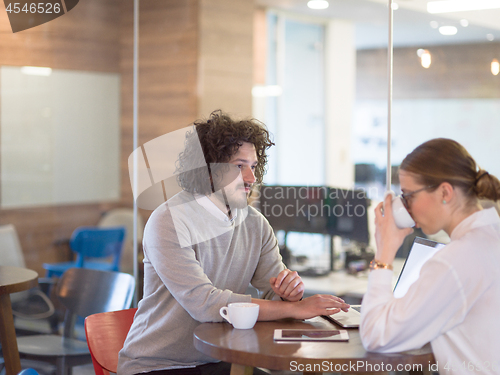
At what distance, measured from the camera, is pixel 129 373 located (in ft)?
5.21

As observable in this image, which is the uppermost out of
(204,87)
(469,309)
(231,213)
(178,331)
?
(204,87)

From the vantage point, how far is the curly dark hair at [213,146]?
5.83 feet

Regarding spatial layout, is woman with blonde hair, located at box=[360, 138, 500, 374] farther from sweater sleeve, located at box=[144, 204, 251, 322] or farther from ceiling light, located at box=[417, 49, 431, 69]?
ceiling light, located at box=[417, 49, 431, 69]

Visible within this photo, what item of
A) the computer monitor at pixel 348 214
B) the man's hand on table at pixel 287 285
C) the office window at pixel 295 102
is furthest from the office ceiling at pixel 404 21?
the man's hand on table at pixel 287 285

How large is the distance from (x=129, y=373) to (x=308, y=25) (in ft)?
9.25

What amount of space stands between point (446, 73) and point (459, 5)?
518 mm

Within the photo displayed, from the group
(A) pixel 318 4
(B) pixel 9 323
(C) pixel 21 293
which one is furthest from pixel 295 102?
(B) pixel 9 323

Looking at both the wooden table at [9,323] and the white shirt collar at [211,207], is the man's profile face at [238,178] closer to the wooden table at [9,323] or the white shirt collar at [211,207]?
the white shirt collar at [211,207]

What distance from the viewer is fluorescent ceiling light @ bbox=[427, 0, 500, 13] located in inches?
96.2

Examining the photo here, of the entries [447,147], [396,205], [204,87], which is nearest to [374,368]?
[396,205]

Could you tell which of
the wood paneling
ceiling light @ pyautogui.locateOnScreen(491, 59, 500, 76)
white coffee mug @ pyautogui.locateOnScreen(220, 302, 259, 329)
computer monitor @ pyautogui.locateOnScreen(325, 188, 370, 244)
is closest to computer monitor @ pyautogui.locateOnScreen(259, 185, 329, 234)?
computer monitor @ pyautogui.locateOnScreen(325, 188, 370, 244)

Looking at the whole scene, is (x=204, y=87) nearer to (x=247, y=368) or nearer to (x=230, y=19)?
(x=230, y=19)

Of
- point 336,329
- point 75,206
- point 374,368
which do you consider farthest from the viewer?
point 75,206

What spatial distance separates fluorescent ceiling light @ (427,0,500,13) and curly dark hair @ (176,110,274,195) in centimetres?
126
